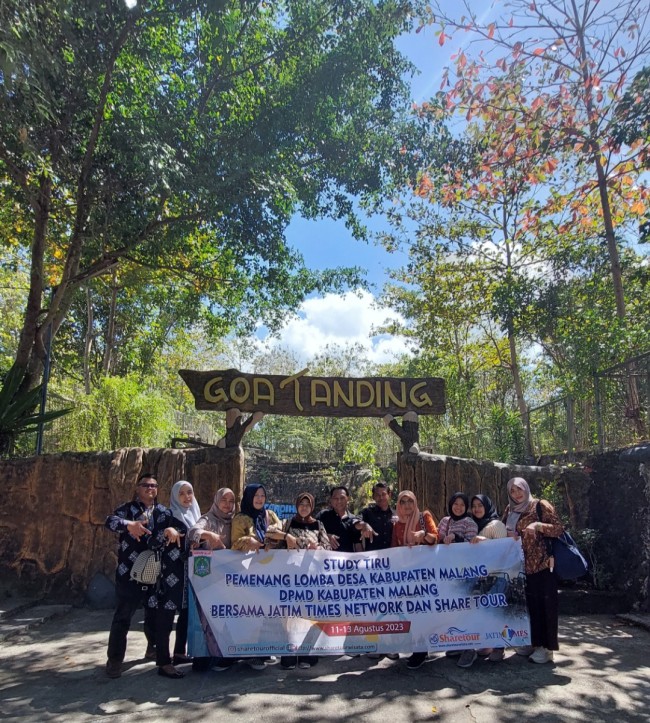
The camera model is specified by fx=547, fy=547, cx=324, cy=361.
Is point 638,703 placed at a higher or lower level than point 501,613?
lower

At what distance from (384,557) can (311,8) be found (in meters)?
9.74

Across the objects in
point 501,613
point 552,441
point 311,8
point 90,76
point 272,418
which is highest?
point 311,8

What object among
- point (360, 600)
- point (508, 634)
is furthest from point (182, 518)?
point (508, 634)

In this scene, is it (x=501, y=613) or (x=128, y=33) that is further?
(x=128, y=33)

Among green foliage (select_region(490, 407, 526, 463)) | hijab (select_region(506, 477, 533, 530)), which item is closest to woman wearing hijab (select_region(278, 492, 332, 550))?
hijab (select_region(506, 477, 533, 530))

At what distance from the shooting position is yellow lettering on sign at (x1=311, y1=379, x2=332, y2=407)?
710 cm

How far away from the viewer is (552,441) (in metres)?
10.1

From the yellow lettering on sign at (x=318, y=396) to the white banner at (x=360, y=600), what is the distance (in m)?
2.65

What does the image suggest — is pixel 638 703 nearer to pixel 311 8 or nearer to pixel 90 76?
pixel 90 76

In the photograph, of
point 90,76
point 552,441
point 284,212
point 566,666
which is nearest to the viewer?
point 566,666

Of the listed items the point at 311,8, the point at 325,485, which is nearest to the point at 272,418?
the point at 325,485

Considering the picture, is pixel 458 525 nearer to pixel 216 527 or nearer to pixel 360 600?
pixel 360 600

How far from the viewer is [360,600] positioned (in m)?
4.53

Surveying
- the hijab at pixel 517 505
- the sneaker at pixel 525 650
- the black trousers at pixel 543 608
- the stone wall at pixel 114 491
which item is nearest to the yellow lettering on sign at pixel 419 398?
the stone wall at pixel 114 491
